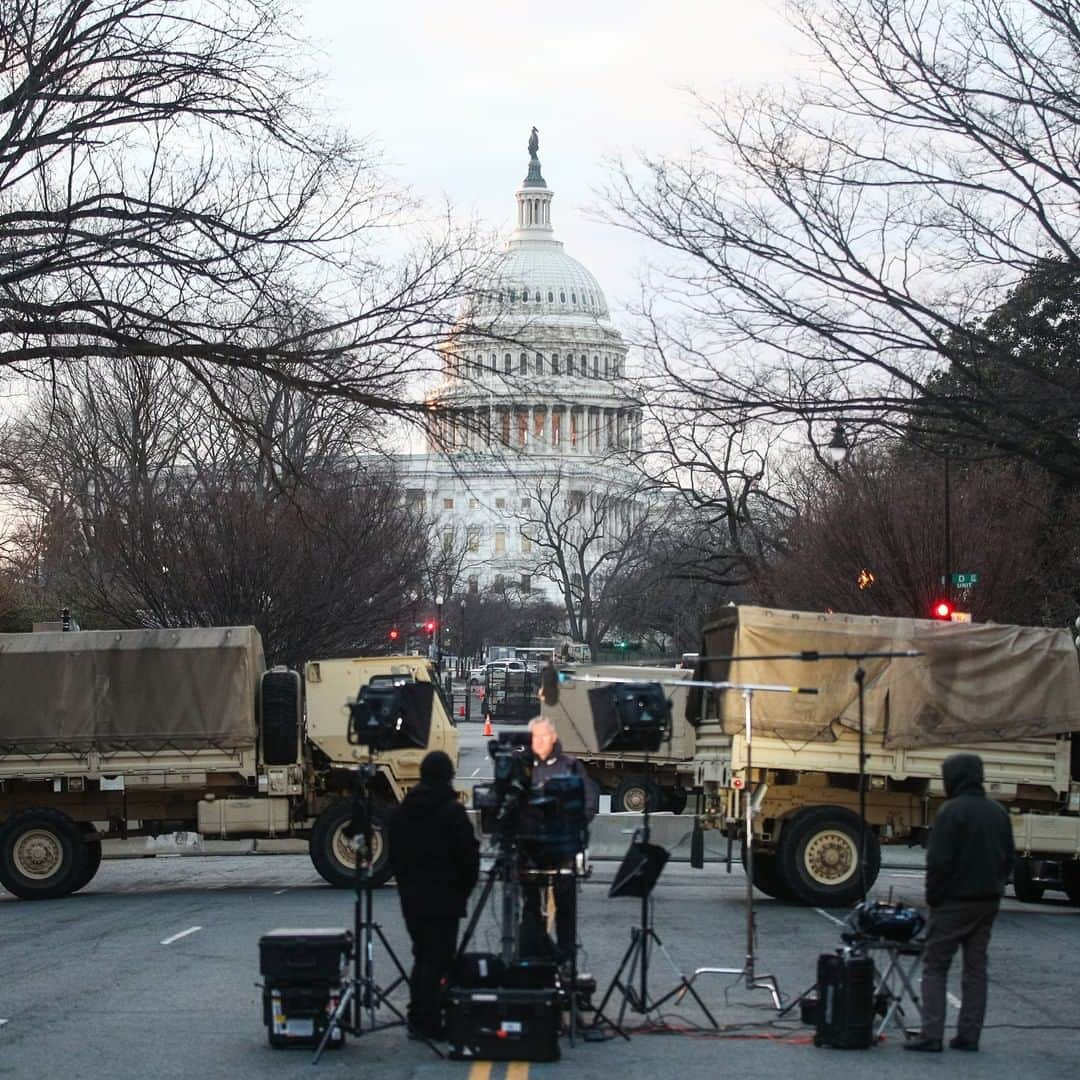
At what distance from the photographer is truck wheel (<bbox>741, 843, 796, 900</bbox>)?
2136cm

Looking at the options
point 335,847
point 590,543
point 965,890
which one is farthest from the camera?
point 590,543

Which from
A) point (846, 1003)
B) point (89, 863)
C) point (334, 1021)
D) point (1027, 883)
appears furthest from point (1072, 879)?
point (334, 1021)

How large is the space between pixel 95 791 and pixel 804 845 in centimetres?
817

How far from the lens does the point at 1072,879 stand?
2258cm

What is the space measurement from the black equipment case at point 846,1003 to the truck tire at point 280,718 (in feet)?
40.6

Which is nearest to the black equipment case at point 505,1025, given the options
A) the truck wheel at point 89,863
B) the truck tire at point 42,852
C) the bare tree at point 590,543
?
the truck tire at point 42,852

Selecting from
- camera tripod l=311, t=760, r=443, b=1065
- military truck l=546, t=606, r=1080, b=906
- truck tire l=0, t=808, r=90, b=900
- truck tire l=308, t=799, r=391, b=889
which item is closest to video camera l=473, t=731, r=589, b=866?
camera tripod l=311, t=760, r=443, b=1065

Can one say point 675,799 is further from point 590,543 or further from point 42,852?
point 590,543

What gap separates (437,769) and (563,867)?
3.12ft

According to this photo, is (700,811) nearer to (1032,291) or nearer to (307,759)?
(307,759)

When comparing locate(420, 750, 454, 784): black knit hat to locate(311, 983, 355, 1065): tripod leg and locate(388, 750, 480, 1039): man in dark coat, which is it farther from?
locate(311, 983, 355, 1065): tripod leg

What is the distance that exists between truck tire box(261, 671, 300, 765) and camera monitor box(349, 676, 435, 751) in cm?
1065

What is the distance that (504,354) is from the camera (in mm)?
17328

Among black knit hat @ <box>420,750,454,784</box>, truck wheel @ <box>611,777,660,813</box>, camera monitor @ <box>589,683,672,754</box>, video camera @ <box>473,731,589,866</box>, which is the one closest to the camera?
video camera @ <box>473,731,589,866</box>
